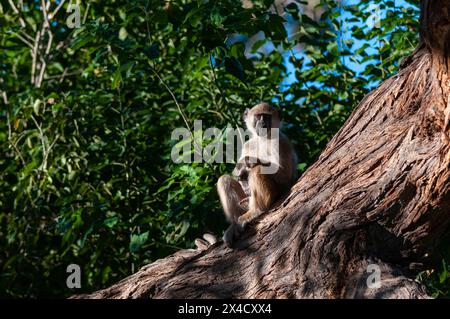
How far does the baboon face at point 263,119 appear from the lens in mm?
7406

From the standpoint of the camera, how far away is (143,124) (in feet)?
27.2

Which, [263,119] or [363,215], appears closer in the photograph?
[363,215]

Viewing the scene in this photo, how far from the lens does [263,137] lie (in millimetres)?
7496

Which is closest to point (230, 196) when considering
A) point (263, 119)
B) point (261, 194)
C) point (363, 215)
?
point (261, 194)

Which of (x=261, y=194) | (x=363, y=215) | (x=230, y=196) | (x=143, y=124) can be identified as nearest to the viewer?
(x=363, y=215)

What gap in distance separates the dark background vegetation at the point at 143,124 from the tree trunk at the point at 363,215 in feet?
4.11

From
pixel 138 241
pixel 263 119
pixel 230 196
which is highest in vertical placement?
pixel 263 119

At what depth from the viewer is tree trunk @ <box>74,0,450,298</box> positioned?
507 cm

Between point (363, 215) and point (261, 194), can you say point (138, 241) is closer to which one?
point (261, 194)

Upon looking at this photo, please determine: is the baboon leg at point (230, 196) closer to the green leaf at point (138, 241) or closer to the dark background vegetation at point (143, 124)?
the dark background vegetation at point (143, 124)

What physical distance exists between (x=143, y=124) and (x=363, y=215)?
371 cm

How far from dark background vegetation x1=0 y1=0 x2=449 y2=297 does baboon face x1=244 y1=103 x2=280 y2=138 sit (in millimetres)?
228

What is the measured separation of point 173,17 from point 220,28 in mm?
581

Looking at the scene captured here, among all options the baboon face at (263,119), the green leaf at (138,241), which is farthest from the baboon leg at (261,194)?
the green leaf at (138,241)
